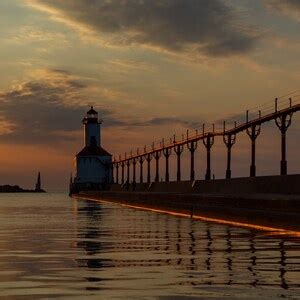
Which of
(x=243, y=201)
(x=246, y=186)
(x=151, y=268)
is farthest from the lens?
(x=246, y=186)

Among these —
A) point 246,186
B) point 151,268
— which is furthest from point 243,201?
point 151,268

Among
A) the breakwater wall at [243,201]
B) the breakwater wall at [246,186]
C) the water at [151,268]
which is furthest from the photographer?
the breakwater wall at [246,186]

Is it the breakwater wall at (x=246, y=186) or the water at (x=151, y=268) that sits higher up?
the breakwater wall at (x=246, y=186)

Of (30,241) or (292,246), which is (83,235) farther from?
(292,246)

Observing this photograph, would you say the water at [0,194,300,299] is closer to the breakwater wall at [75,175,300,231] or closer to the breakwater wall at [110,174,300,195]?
the breakwater wall at [75,175,300,231]

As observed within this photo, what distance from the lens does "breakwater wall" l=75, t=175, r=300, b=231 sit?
38.5 metres

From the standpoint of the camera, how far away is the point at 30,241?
28516mm

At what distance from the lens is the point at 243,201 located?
4812 cm

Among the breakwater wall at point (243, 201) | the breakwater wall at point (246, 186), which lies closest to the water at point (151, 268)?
the breakwater wall at point (243, 201)

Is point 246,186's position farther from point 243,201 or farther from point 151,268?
point 151,268

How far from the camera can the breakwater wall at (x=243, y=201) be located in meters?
38.5

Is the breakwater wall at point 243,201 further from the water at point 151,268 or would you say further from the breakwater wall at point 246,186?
the water at point 151,268

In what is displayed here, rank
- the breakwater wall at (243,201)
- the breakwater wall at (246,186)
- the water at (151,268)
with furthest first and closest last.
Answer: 1. the breakwater wall at (246,186)
2. the breakwater wall at (243,201)
3. the water at (151,268)

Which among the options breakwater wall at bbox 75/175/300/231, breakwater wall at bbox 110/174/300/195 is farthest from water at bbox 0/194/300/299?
breakwater wall at bbox 110/174/300/195
